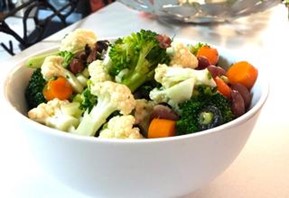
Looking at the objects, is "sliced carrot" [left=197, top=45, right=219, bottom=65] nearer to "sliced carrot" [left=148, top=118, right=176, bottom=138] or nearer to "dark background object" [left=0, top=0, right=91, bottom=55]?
"sliced carrot" [left=148, top=118, right=176, bottom=138]

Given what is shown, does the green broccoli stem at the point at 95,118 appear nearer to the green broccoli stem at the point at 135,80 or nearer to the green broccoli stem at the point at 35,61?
the green broccoli stem at the point at 135,80

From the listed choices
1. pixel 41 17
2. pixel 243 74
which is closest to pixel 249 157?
pixel 243 74

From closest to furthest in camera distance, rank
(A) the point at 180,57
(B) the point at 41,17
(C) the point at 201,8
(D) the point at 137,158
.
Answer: (D) the point at 137,158, (A) the point at 180,57, (C) the point at 201,8, (B) the point at 41,17

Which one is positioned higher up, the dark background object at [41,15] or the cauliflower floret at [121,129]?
the cauliflower floret at [121,129]

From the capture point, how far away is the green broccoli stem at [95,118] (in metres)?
0.48

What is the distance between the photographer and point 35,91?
58cm

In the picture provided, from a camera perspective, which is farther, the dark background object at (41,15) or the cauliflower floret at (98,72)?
the dark background object at (41,15)

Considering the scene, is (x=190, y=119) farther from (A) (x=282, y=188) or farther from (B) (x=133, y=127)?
(A) (x=282, y=188)

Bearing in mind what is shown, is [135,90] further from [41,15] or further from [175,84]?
[41,15]

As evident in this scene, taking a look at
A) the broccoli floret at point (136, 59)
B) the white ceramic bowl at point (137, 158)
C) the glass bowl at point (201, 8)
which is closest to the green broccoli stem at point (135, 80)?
the broccoli floret at point (136, 59)

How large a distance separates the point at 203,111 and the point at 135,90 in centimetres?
8

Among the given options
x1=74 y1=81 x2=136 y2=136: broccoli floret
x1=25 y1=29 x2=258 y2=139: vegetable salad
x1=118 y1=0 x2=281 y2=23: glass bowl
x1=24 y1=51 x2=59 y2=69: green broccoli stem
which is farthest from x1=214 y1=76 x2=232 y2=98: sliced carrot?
x1=118 y1=0 x2=281 y2=23: glass bowl

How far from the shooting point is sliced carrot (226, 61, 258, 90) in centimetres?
59

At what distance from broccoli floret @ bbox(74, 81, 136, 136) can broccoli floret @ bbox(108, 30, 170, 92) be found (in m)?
0.03
